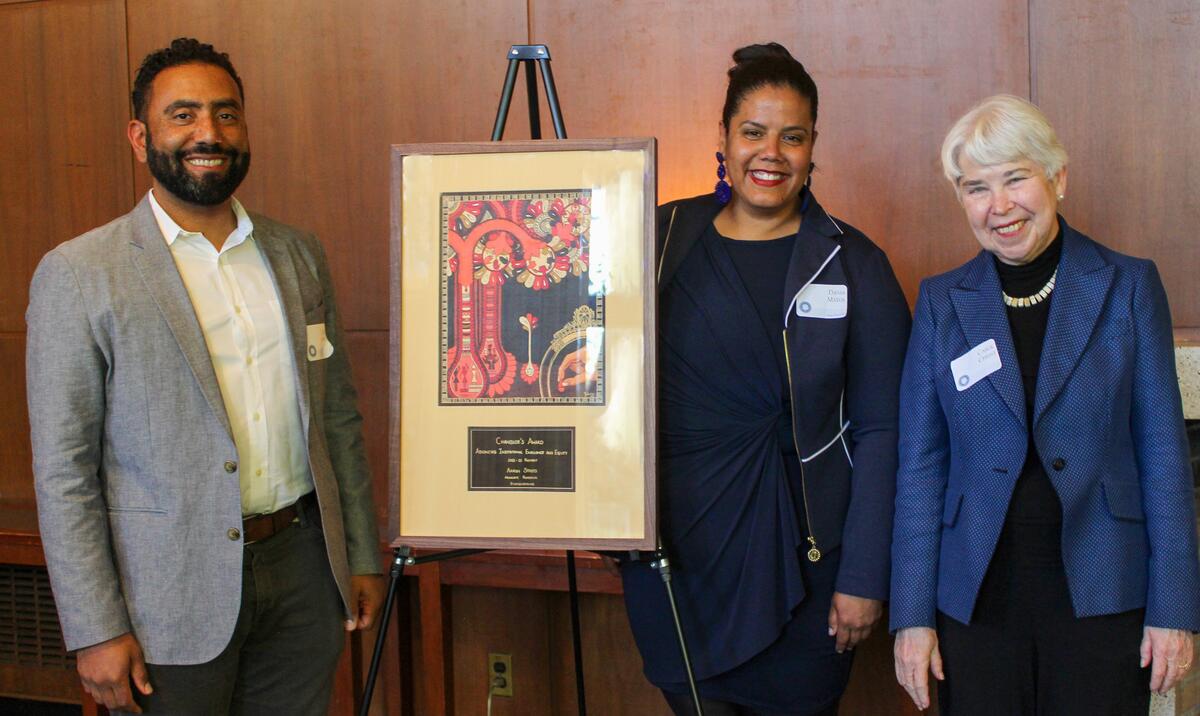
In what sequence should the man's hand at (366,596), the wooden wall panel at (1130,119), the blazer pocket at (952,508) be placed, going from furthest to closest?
the wooden wall panel at (1130,119)
the man's hand at (366,596)
the blazer pocket at (952,508)

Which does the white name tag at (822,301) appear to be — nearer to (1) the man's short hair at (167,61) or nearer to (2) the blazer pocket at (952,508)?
(2) the blazer pocket at (952,508)

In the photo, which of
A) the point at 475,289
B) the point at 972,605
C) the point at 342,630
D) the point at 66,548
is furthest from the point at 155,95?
the point at 972,605

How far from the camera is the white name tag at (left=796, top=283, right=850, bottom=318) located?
201 cm

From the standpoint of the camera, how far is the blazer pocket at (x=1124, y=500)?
1.73m

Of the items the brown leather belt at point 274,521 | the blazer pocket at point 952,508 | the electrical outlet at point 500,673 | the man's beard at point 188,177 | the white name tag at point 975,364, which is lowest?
the electrical outlet at point 500,673

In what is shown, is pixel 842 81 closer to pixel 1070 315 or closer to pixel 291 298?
pixel 1070 315

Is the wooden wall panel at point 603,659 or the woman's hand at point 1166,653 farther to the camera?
the wooden wall panel at point 603,659

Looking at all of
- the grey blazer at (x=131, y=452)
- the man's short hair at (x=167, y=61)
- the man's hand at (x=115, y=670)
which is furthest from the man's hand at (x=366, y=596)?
the man's short hair at (x=167, y=61)

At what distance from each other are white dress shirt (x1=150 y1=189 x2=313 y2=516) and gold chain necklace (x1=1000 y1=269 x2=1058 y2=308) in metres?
1.34

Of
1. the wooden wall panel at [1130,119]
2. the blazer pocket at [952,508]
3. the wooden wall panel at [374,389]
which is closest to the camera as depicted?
the blazer pocket at [952,508]

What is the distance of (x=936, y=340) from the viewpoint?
6.27 ft

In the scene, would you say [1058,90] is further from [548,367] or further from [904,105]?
[548,367]

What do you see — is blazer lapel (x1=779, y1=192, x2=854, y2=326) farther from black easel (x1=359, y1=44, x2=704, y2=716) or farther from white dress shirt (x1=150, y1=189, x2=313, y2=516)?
white dress shirt (x1=150, y1=189, x2=313, y2=516)

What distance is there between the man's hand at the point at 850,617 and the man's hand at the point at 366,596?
948mm
